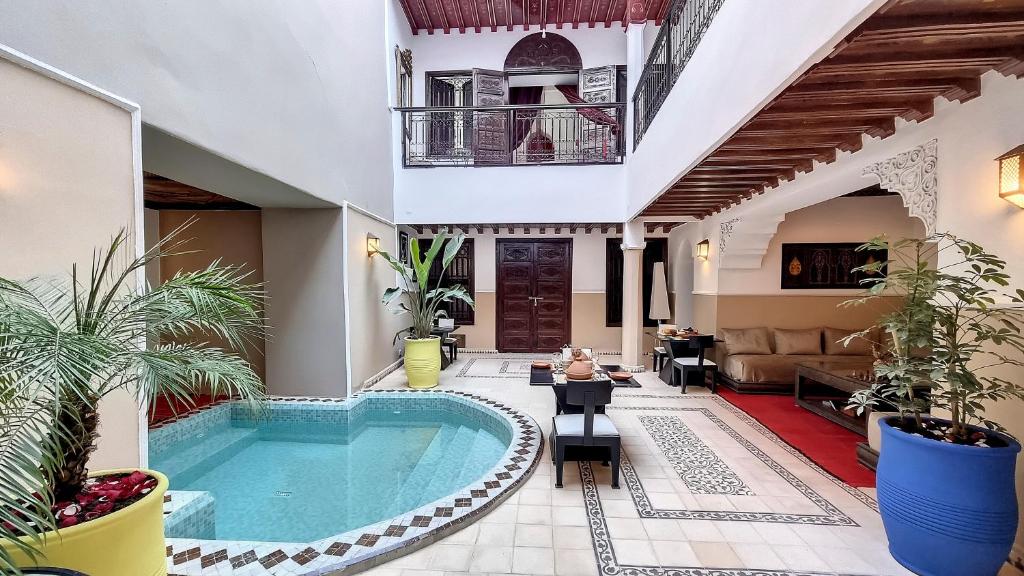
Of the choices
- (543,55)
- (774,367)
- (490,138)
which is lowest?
(774,367)

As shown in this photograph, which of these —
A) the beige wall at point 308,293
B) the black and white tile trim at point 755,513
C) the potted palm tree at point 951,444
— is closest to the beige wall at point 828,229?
the black and white tile trim at point 755,513

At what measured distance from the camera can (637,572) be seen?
7.32 ft

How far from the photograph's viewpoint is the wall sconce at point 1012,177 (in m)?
2.04

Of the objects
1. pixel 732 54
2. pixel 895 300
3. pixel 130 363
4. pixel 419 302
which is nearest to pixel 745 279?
pixel 895 300

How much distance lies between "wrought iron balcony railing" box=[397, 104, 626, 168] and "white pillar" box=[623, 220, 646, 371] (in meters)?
1.26

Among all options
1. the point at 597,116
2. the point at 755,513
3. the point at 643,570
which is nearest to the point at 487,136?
the point at 597,116

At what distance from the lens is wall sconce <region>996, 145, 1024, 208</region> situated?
6.68 ft

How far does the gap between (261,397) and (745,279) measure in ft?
21.9

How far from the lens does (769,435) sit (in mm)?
4246

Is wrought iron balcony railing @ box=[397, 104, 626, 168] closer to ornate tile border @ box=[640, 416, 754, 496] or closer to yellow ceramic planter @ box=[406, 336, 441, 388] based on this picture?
yellow ceramic planter @ box=[406, 336, 441, 388]

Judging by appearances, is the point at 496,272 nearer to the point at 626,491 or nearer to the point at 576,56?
the point at 576,56

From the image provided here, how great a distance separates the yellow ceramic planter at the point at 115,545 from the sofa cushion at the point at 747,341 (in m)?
6.40

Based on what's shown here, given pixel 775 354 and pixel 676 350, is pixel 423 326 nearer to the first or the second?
pixel 676 350

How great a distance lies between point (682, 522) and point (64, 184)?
13.1 ft
